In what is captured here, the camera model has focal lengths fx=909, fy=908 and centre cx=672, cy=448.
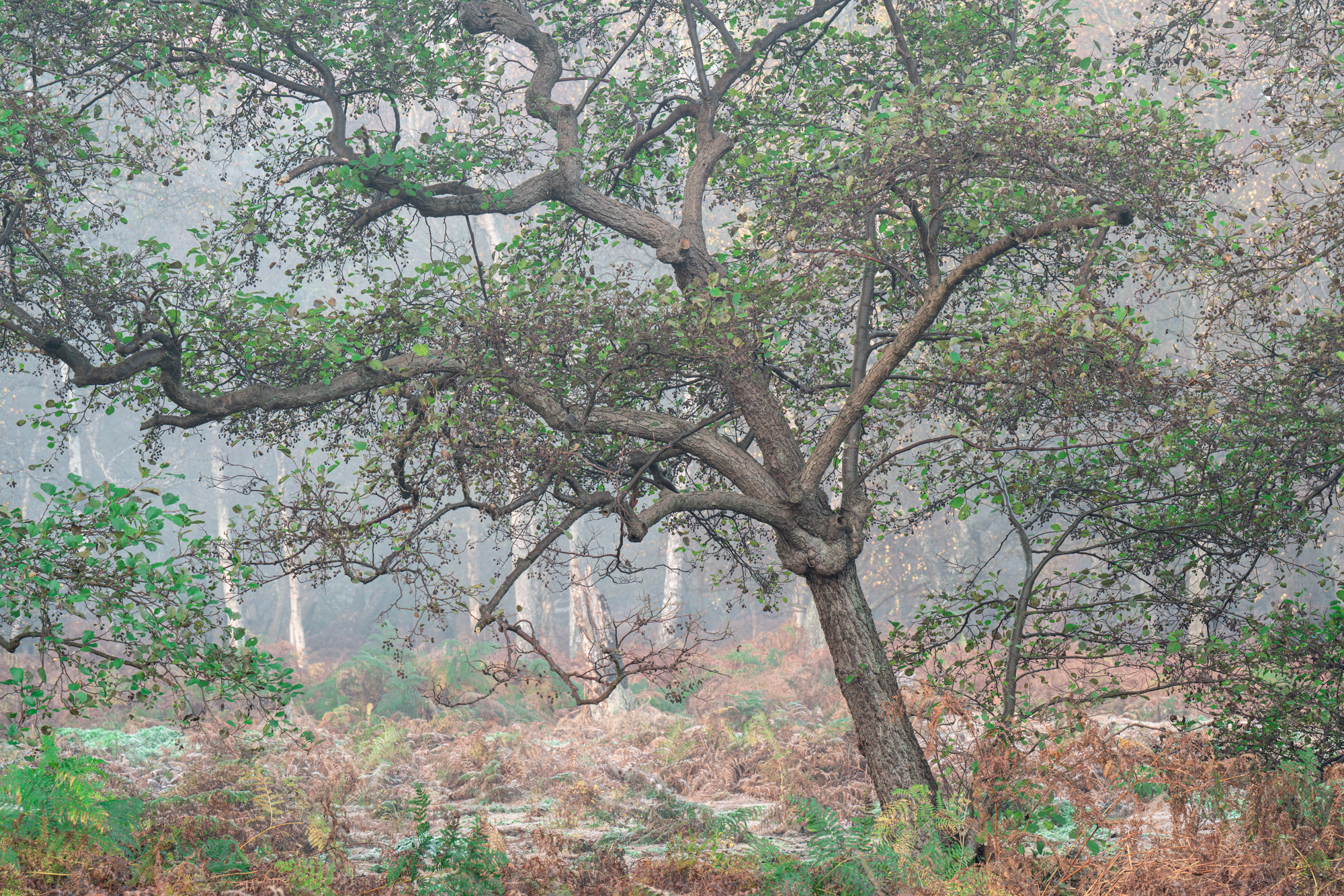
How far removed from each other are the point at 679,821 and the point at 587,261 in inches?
224

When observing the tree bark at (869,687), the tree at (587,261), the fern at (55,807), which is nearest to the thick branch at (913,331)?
the tree at (587,261)

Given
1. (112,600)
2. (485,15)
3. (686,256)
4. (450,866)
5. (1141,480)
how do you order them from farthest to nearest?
(485,15) < (686,256) < (1141,480) < (450,866) < (112,600)

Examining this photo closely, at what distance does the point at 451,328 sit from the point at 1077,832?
524cm

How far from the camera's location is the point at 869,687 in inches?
278

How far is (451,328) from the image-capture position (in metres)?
6.71

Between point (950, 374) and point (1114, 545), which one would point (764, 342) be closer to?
point (950, 374)

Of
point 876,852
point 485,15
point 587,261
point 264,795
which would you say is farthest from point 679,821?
point 485,15

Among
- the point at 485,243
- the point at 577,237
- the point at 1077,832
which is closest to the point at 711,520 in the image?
the point at 577,237

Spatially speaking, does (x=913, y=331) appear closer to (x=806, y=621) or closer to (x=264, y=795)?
(x=264, y=795)

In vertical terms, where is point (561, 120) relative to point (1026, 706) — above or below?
above

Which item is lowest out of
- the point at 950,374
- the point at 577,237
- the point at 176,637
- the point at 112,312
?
the point at 176,637

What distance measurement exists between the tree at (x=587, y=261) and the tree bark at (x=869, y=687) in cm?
2

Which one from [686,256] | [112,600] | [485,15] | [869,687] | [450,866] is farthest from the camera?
[485,15]

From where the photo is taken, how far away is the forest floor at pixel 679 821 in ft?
17.8
